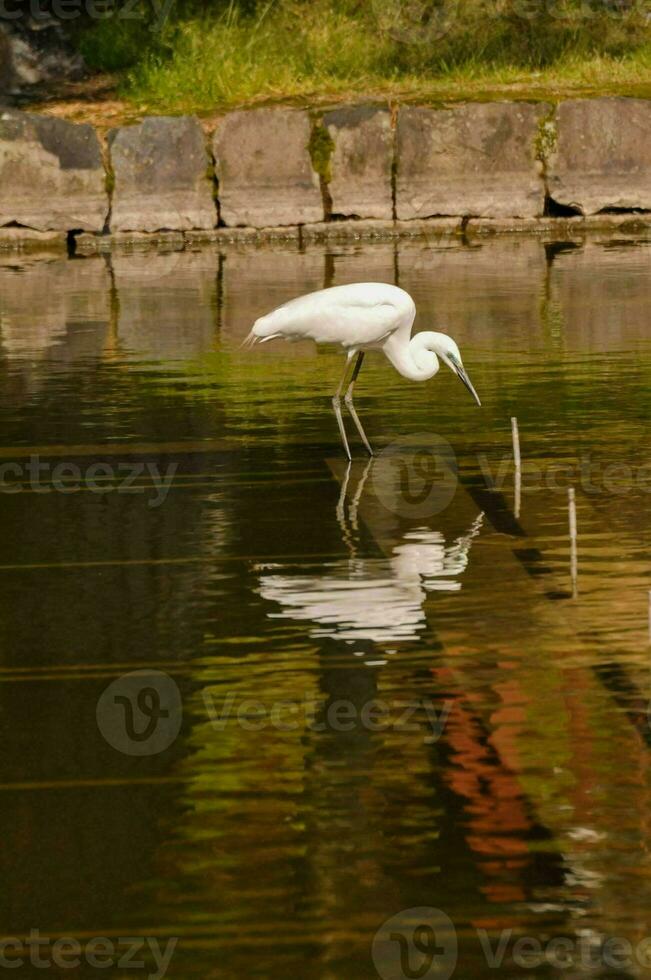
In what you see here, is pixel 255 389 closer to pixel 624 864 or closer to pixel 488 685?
pixel 488 685

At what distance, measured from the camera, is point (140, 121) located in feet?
80.3

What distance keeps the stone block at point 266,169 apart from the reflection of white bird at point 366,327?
12.7 metres

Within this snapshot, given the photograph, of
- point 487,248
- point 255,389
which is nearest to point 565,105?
point 487,248

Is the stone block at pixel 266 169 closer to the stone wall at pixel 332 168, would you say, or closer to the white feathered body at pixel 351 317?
the stone wall at pixel 332 168

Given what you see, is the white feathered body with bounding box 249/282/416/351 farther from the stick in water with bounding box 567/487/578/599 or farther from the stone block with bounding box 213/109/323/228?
the stone block with bounding box 213/109/323/228

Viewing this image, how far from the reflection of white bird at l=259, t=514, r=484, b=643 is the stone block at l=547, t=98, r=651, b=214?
15575mm

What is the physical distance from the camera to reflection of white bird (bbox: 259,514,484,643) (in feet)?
25.1

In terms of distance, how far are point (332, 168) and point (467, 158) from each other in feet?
5.06

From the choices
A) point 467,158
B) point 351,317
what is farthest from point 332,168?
point 351,317

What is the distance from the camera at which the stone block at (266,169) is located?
23906 millimetres

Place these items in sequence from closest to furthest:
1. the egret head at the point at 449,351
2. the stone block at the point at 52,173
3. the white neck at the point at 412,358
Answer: the egret head at the point at 449,351 → the white neck at the point at 412,358 → the stone block at the point at 52,173

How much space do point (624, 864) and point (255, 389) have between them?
845cm

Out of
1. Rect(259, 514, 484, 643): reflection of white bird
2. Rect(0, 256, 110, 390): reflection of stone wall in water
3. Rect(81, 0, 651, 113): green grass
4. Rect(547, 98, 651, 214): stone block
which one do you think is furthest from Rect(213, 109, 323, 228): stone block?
Rect(259, 514, 484, 643): reflection of white bird

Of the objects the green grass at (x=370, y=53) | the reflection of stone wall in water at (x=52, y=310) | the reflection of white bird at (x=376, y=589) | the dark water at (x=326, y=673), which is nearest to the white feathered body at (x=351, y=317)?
the dark water at (x=326, y=673)
